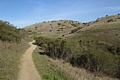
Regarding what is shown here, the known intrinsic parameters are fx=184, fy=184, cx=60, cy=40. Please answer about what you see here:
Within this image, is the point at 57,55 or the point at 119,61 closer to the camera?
the point at 119,61

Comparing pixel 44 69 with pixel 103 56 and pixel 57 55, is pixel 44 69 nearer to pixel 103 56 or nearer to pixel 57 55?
pixel 103 56

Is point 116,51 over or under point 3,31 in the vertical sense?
under

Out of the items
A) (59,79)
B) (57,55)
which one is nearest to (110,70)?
(57,55)

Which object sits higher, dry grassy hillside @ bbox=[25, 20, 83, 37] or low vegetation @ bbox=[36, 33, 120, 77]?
dry grassy hillside @ bbox=[25, 20, 83, 37]

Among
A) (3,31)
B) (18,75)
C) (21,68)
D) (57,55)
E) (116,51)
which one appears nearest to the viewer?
(18,75)

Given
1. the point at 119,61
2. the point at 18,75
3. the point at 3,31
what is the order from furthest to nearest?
the point at 3,31 < the point at 119,61 < the point at 18,75

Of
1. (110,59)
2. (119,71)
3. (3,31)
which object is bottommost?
(119,71)

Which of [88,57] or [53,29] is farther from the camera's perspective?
[53,29]

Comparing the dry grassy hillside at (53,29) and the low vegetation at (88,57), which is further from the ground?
the dry grassy hillside at (53,29)

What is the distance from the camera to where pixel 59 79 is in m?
12.0

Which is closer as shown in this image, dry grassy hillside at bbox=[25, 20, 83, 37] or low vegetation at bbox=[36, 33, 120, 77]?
low vegetation at bbox=[36, 33, 120, 77]

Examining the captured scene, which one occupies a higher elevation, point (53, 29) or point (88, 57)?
point (53, 29)

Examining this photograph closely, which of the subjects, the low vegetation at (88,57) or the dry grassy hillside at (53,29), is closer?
the low vegetation at (88,57)

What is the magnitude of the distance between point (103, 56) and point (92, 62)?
4.48 ft
